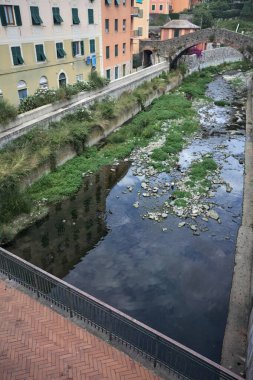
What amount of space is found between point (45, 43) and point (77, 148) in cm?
1026

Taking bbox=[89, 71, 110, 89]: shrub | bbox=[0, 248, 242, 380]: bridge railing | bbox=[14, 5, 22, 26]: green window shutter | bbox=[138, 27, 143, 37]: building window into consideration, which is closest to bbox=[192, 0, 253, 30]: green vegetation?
bbox=[138, 27, 143, 37]: building window

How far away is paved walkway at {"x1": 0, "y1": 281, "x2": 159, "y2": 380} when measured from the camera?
6.97 m

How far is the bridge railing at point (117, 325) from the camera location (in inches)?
254

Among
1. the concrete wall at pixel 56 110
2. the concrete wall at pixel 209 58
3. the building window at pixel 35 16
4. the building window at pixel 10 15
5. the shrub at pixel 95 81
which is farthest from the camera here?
the concrete wall at pixel 209 58

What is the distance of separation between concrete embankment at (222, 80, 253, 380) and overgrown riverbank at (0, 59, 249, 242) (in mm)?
6897

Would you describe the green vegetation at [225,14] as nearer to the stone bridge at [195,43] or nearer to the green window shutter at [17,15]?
the stone bridge at [195,43]

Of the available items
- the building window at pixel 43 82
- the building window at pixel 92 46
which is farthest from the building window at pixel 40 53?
the building window at pixel 92 46

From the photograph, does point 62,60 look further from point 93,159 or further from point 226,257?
point 226,257

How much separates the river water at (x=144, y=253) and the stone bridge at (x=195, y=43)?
2732 centimetres

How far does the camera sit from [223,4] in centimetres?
7000

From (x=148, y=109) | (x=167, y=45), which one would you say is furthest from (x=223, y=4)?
(x=148, y=109)

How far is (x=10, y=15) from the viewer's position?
70.2 feet

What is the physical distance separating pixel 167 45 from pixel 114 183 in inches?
1215

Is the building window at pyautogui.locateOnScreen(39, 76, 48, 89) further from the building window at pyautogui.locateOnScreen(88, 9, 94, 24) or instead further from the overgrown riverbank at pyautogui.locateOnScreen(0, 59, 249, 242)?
the building window at pyautogui.locateOnScreen(88, 9, 94, 24)
